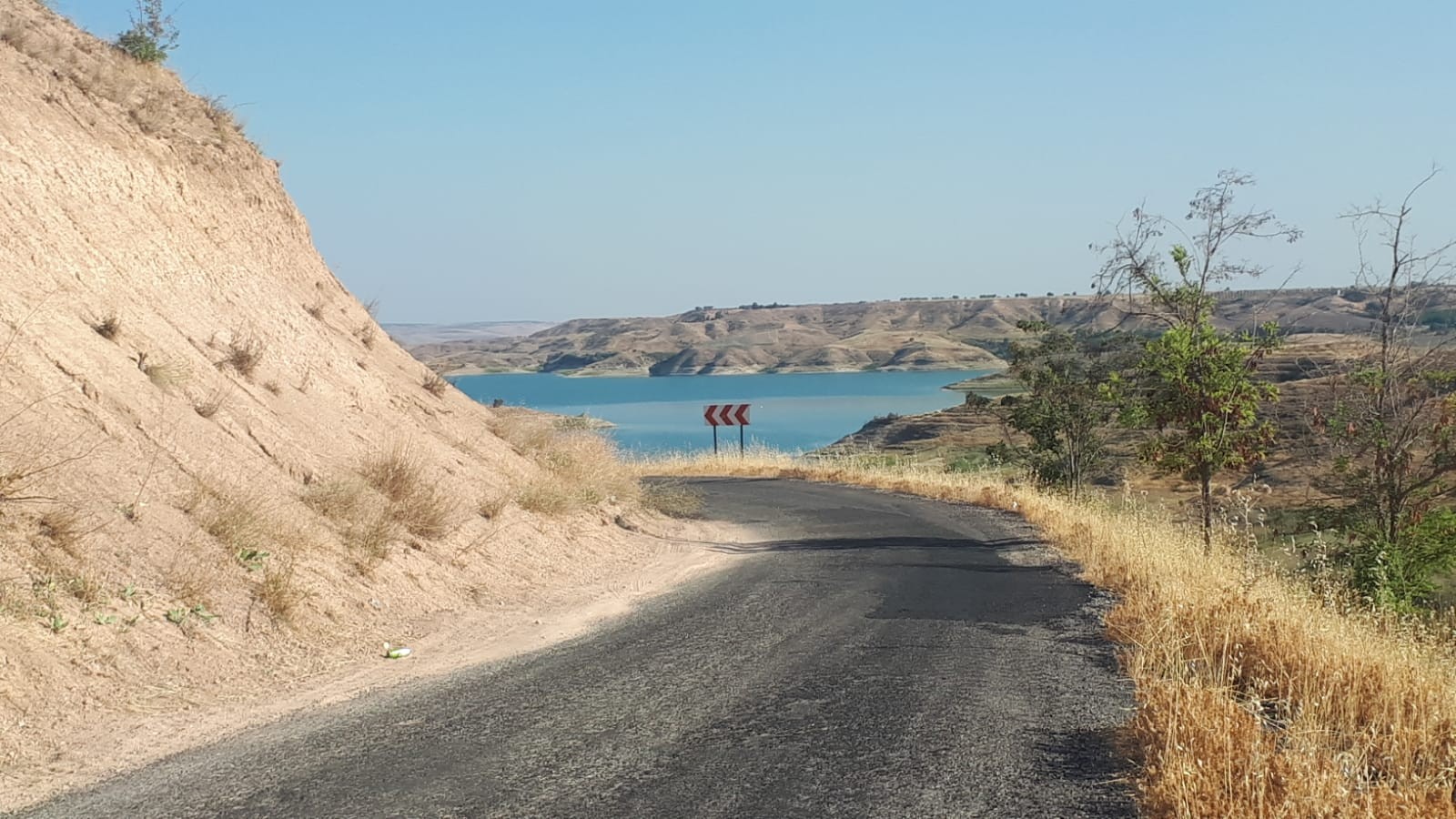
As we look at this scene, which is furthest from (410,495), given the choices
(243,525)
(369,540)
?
(243,525)

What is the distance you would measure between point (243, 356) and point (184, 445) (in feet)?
9.84

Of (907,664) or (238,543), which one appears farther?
(238,543)

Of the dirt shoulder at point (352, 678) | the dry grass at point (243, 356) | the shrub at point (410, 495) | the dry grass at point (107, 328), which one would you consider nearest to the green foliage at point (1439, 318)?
the dirt shoulder at point (352, 678)

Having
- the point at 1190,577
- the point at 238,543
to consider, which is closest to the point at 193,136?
the point at 238,543

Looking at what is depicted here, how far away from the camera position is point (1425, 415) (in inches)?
513

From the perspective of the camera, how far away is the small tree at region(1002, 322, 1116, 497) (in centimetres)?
2578

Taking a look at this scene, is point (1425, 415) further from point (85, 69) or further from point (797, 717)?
point (85, 69)

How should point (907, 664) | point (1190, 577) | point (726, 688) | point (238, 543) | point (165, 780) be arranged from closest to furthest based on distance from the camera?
point (165, 780)
point (726, 688)
point (907, 664)
point (238, 543)
point (1190, 577)

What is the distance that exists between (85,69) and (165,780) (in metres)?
13.4

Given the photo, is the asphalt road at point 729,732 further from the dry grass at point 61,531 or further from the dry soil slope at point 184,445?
the dry grass at point 61,531

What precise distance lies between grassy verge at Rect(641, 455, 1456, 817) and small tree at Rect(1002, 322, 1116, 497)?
541 inches

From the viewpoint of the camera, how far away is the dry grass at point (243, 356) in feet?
45.2

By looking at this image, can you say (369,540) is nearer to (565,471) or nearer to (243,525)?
(243,525)

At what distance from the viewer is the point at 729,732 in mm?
6820
